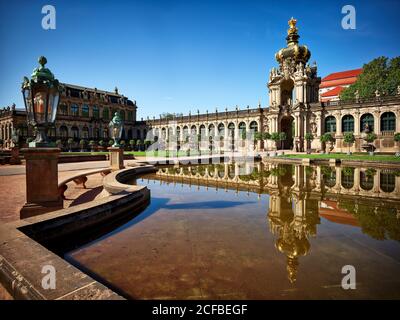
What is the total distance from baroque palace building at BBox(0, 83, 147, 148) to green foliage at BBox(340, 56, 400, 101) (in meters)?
49.5

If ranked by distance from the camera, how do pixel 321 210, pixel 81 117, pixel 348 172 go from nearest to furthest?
pixel 321 210, pixel 348 172, pixel 81 117

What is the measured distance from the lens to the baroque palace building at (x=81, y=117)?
5456 centimetres

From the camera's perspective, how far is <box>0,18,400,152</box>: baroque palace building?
35.9 m

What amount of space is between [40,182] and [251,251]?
4653mm

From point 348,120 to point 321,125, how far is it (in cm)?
382

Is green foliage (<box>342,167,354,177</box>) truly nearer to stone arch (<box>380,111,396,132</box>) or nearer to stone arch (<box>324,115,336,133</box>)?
stone arch (<box>380,111,396,132</box>)

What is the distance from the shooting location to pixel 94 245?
163 inches

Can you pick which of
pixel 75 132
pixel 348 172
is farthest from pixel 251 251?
pixel 75 132

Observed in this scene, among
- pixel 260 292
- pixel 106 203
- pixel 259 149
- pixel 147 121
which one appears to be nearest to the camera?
pixel 260 292

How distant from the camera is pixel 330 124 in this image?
1561 inches

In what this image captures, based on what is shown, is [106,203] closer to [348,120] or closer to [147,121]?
[348,120]

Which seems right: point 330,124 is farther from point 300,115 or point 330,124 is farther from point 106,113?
point 106,113

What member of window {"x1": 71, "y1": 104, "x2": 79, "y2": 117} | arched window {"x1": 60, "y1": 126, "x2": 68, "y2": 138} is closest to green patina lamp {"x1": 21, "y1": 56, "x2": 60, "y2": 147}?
arched window {"x1": 60, "y1": 126, "x2": 68, "y2": 138}
